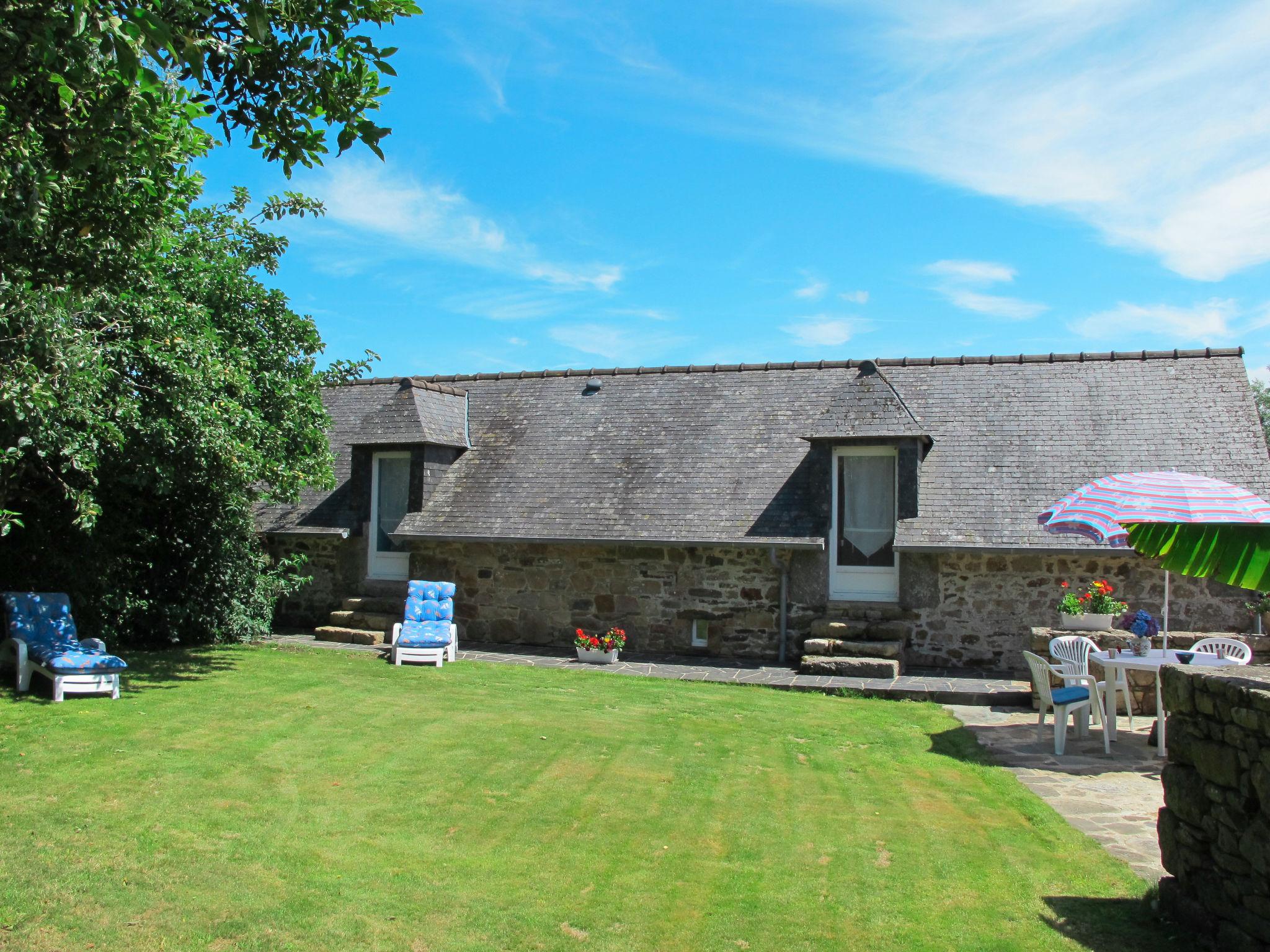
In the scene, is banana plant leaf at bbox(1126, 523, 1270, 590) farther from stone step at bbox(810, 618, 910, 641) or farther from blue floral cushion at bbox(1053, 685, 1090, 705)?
stone step at bbox(810, 618, 910, 641)

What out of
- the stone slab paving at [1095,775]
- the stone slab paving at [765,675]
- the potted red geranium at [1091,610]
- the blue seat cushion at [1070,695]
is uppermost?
the potted red geranium at [1091,610]

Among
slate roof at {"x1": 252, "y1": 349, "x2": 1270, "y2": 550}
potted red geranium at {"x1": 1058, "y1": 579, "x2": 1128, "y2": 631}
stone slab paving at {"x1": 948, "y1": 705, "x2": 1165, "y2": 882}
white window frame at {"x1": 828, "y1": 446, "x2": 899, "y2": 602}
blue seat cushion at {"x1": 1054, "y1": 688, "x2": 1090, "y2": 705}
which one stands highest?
slate roof at {"x1": 252, "y1": 349, "x2": 1270, "y2": 550}

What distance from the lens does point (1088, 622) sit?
489 inches

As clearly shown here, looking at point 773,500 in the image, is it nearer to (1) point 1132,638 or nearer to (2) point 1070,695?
(1) point 1132,638

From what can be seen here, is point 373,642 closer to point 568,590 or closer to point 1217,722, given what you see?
point 568,590

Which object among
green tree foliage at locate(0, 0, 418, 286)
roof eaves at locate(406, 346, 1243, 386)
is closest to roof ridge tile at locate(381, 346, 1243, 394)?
roof eaves at locate(406, 346, 1243, 386)

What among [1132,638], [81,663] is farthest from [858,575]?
[81,663]

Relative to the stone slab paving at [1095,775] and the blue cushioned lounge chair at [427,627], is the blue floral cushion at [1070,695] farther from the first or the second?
the blue cushioned lounge chair at [427,627]

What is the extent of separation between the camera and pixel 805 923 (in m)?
5.22

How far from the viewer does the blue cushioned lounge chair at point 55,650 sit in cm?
993

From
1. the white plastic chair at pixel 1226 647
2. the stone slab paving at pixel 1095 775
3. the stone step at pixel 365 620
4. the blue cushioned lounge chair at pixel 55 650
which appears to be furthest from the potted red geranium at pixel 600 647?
the white plastic chair at pixel 1226 647

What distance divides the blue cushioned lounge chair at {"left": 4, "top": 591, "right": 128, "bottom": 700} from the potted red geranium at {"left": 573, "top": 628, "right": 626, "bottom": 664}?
621 centimetres

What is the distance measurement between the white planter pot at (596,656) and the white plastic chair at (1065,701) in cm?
590

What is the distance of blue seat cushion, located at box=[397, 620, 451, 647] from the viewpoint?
1382 centimetres
